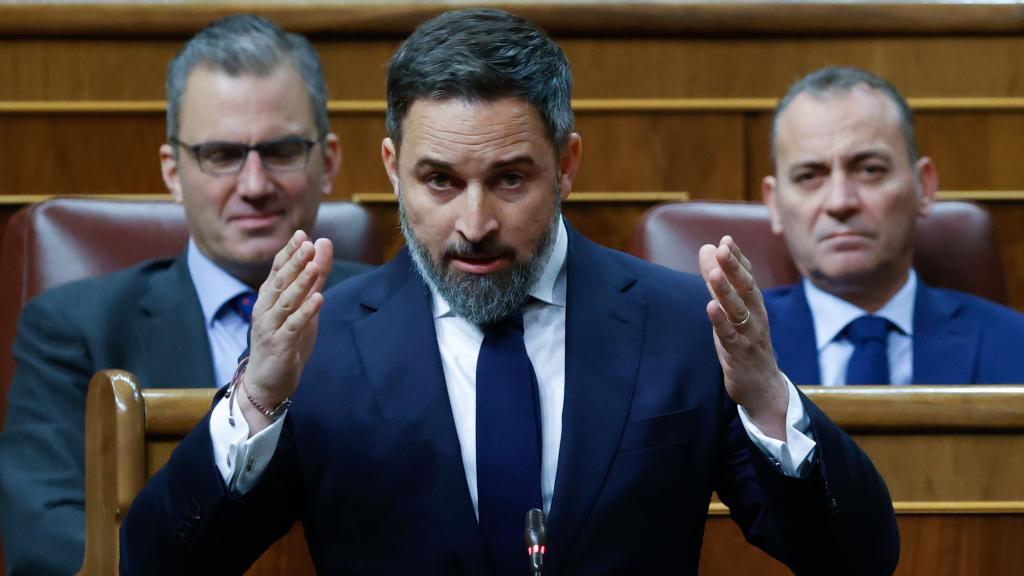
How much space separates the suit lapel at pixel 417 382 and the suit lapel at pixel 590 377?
51 millimetres

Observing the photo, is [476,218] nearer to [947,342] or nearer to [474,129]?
[474,129]

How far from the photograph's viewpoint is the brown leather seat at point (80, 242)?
4.38 feet

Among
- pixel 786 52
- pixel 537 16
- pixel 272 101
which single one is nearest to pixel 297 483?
pixel 272 101

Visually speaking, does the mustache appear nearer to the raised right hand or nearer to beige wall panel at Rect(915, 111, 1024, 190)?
the raised right hand

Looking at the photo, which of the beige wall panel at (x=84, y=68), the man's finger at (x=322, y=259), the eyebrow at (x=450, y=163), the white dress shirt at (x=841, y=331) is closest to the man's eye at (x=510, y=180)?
the eyebrow at (x=450, y=163)

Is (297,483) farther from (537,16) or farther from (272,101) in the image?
(537,16)

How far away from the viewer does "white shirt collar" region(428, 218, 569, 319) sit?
2.84ft

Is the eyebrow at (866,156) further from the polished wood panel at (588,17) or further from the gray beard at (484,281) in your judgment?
the gray beard at (484,281)

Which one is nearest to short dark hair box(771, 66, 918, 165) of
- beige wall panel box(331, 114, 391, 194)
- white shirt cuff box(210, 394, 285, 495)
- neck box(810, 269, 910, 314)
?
neck box(810, 269, 910, 314)

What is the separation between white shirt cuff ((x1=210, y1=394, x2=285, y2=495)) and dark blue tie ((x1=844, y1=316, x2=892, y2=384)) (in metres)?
0.65

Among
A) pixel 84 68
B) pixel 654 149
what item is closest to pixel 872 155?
pixel 654 149

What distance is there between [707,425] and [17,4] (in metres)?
1.02

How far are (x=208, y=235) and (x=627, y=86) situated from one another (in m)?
0.53

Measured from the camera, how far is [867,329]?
1.30 metres
